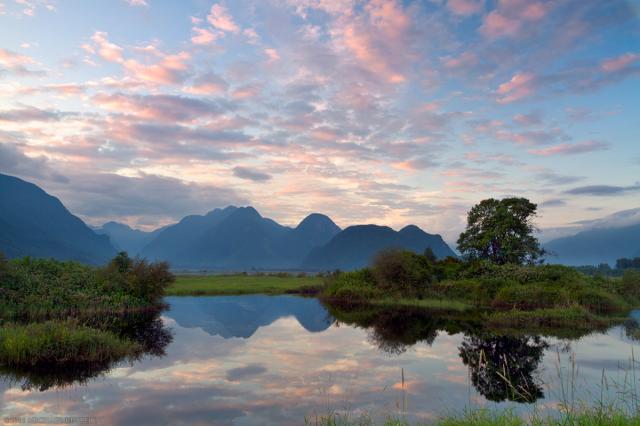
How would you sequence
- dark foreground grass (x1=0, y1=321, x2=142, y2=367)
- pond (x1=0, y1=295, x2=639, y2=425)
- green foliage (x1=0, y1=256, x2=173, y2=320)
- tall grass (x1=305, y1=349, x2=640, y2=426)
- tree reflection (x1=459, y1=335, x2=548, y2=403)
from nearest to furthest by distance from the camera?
tall grass (x1=305, y1=349, x2=640, y2=426) → pond (x1=0, y1=295, x2=639, y2=425) → tree reflection (x1=459, y1=335, x2=548, y2=403) → dark foreground grass (x1=0, y1=321, x2=142, y2=367) → green foliage (x1=0, y1=256, x2=173, y2=320)

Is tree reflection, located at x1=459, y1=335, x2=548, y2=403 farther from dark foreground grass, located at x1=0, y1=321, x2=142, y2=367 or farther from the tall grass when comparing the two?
dark foreground grass, located at x1=0, y1=321, x2=142, y2=367

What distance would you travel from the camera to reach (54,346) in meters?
21.9

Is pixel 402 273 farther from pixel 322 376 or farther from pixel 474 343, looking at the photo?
pixel 322 376

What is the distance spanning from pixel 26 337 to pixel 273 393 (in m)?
13.1

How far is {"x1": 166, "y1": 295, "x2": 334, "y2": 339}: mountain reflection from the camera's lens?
3781 centimetres

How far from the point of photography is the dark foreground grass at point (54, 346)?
21109mm

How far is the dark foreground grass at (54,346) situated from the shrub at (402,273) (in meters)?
39.5

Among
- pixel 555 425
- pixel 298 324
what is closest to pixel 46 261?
pixel 298 324

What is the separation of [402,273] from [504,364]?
40.3 meters

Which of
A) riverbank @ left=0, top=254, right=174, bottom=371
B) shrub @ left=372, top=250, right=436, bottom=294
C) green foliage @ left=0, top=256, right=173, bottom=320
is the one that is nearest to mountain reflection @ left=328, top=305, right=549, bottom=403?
shrub @ left=372, top=250, right=436, bottom=294

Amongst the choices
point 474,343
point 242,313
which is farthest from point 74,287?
point 474,343

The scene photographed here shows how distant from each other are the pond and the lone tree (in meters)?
27.4

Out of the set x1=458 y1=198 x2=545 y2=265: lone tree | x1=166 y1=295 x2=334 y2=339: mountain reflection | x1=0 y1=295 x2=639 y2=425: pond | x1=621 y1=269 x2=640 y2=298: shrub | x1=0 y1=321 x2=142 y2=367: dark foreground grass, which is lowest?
x1=166 y1=295 x2=334 y2=339: mountain reflection

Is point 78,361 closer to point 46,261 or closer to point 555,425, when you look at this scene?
point 555,425
